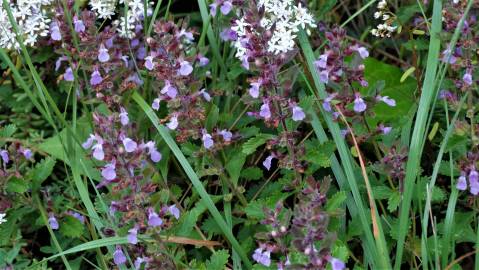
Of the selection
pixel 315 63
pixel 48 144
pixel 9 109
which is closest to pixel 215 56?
pixel 315 63

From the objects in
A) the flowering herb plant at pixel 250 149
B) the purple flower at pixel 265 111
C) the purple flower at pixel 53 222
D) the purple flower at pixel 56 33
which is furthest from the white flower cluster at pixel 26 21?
the purple flower at pixel 265 111

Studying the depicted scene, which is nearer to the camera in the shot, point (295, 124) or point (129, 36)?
point (295, 124)

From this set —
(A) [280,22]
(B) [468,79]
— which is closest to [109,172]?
(A) [280,22]

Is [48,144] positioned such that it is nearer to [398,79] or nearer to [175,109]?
[175,109]

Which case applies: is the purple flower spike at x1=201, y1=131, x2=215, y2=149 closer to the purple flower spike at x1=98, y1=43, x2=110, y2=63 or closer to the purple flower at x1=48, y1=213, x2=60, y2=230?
the purple flower spike at x1=98, y1=43, x2=110, y2=63

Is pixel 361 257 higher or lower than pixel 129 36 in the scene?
lower

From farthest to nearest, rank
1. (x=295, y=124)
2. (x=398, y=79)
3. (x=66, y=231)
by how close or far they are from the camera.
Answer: (x=398, y=79), (x=66, y=231), (x=295, y=124)

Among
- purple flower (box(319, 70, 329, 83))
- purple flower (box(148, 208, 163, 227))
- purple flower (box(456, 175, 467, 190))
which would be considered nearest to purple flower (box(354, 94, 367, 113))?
purple flower (box(319, 70, 329, 83))

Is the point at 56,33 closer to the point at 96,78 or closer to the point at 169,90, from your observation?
the point at 96,78
